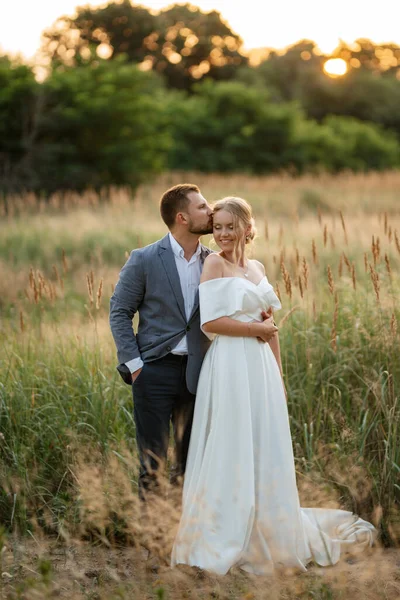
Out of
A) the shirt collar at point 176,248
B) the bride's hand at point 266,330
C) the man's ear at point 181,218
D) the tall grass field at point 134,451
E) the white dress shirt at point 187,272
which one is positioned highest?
the man's ear at point 181,218

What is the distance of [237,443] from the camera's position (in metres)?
3.51

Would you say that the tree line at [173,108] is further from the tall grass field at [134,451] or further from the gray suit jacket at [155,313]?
the gray suit jacket at [155,313]

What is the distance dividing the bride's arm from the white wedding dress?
0.04m

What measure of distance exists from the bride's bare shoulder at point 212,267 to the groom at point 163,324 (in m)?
0.17

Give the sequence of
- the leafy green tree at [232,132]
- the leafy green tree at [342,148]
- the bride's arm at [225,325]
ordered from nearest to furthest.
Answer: the bride's arm at [225,325]
the leafy green tree at [232,132]
the leafy green tree at [342,148]

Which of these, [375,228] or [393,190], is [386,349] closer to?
[375,228]

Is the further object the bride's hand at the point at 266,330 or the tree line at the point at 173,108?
the tree line at the point at 173,108

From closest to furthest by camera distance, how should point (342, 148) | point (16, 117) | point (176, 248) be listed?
point (176, 248) → point (16, 117) → point (342, 148)

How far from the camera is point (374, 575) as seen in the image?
3443 mm

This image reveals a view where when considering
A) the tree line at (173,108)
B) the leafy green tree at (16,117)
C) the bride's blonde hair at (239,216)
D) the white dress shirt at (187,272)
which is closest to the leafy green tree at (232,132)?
the tree line at (173,108)

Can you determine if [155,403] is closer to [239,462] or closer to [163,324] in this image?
[163,324]

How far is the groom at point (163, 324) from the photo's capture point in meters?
3.64

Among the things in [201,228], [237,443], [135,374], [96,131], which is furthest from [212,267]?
[96,131]

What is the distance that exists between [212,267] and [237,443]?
32.6 inches
